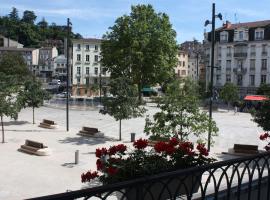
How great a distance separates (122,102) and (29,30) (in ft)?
469

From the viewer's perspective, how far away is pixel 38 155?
24.1 metres

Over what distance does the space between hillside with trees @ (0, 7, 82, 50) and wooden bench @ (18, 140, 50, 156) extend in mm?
135342

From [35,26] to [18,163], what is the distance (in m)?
165

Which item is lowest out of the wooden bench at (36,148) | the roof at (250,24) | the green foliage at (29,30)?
the wooden bench at (36,148)

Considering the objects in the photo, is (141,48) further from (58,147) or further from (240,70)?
(58,147)

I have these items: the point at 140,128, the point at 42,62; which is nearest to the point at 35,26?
the point at 42,62

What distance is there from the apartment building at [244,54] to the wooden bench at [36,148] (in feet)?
161

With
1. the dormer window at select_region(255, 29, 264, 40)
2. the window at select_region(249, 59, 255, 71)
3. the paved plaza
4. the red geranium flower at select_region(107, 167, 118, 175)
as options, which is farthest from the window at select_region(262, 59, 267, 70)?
the red geranium flower at select_region(107, 167, 118, 175)

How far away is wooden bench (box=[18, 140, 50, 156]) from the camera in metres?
24.0

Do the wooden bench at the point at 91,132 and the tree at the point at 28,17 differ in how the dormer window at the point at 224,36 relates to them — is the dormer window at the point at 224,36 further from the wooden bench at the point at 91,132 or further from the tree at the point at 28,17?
the tree at the point at 28,17

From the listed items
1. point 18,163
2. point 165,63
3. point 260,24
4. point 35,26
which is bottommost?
point 18,163

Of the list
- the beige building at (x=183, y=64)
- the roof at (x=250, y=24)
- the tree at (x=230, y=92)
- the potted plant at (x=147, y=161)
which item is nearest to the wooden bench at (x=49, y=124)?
the potted plant at (x=147, y=161)

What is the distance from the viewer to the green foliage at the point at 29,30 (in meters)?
164

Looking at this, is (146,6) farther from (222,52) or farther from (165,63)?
(222,52)
